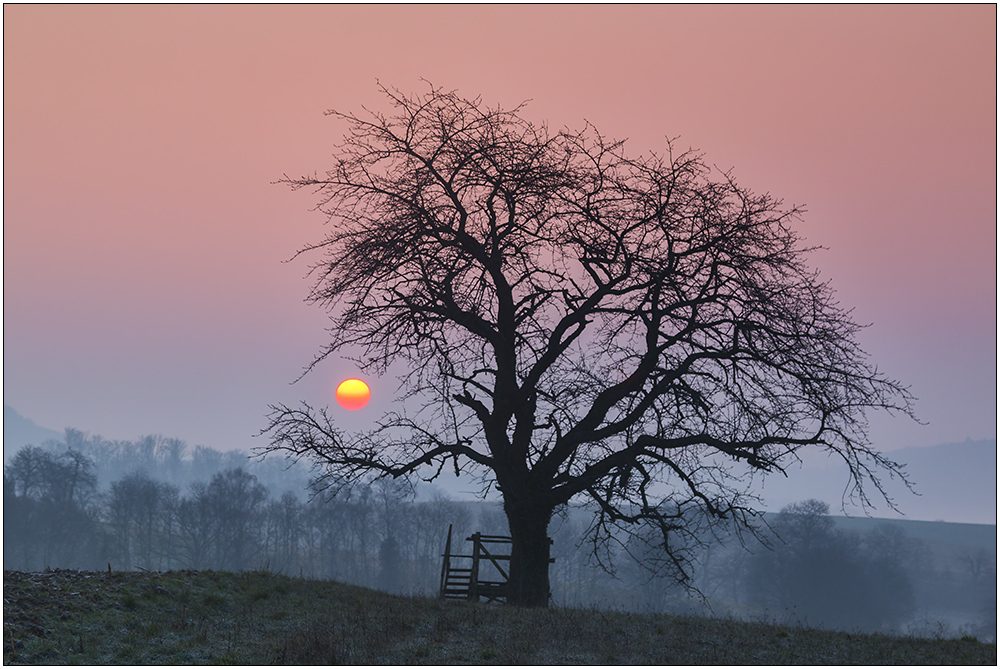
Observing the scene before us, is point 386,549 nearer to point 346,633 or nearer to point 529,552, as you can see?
point 529,552

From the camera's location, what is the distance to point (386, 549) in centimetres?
8412

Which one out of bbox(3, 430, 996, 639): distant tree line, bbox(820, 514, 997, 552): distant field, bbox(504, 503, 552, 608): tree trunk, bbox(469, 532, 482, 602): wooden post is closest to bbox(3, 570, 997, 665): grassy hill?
bbox(504, 503, 552, 608): tree trunk

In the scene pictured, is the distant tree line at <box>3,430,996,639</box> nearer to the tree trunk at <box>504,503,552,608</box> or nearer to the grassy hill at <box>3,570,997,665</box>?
the tree trunk at <box>504,503,552,608</box>

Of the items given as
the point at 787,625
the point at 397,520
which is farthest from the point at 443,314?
the point at 397,520

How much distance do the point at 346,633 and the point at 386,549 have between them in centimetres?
7537

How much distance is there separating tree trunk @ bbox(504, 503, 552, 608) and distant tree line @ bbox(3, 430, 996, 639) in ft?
166

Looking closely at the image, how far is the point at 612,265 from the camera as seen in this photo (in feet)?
50.7

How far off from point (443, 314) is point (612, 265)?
3.75m

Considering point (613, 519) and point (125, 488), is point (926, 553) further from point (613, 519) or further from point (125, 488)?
point (613, 519)

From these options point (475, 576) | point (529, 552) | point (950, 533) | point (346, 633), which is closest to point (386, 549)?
point (475, 576)

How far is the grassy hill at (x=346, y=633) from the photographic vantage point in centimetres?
1088

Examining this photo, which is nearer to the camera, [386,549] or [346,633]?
[346,633]

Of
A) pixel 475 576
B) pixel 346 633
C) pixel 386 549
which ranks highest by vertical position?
pixel 475 576

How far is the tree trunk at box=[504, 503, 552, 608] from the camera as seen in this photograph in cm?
1633
